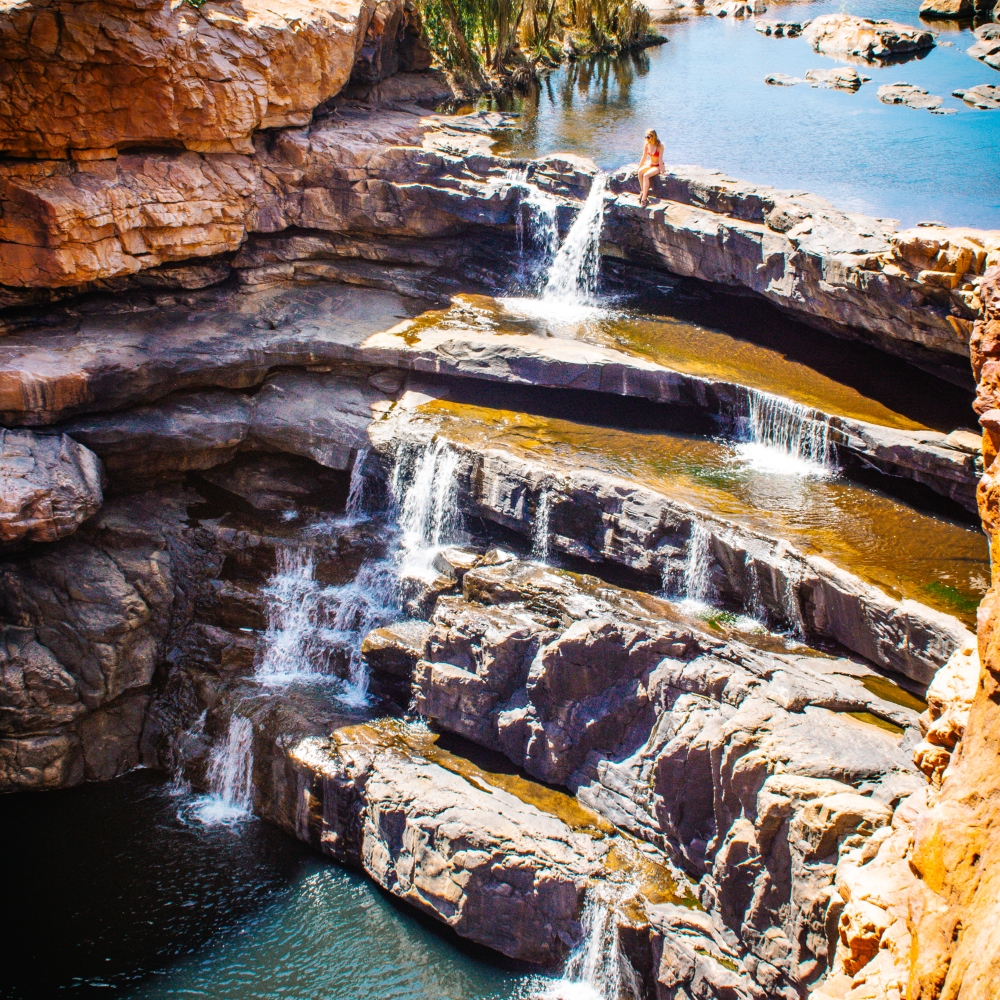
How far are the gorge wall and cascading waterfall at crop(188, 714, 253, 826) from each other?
0.21m

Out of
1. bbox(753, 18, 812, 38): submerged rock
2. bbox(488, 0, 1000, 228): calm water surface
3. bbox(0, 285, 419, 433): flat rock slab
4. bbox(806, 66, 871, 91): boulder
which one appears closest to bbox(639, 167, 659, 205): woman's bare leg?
bbox(488, 0, 1000, 228): calm water surface

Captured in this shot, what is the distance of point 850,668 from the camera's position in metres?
10.0

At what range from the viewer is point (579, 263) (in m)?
16.8

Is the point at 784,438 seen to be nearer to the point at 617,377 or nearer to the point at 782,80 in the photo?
the point at 617,377

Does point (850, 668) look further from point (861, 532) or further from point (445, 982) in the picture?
point (445, 982)

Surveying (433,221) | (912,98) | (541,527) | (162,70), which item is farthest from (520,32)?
(541,527)

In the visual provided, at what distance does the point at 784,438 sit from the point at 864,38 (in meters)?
20.9

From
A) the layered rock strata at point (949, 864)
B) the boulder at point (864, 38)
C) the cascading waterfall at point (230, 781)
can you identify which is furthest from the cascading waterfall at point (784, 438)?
the boulder at point (864, 38)

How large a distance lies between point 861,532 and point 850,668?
6.91 feet

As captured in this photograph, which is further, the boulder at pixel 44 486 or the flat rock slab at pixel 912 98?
the flat rock slab at pixel 912 98

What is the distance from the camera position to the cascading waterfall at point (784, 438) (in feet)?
42.1

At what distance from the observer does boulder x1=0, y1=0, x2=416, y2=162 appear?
12.8m

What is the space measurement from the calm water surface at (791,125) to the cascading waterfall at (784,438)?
18.5ft

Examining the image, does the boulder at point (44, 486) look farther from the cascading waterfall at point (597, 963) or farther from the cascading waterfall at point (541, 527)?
the cascading waterfall at point (597, 963)
